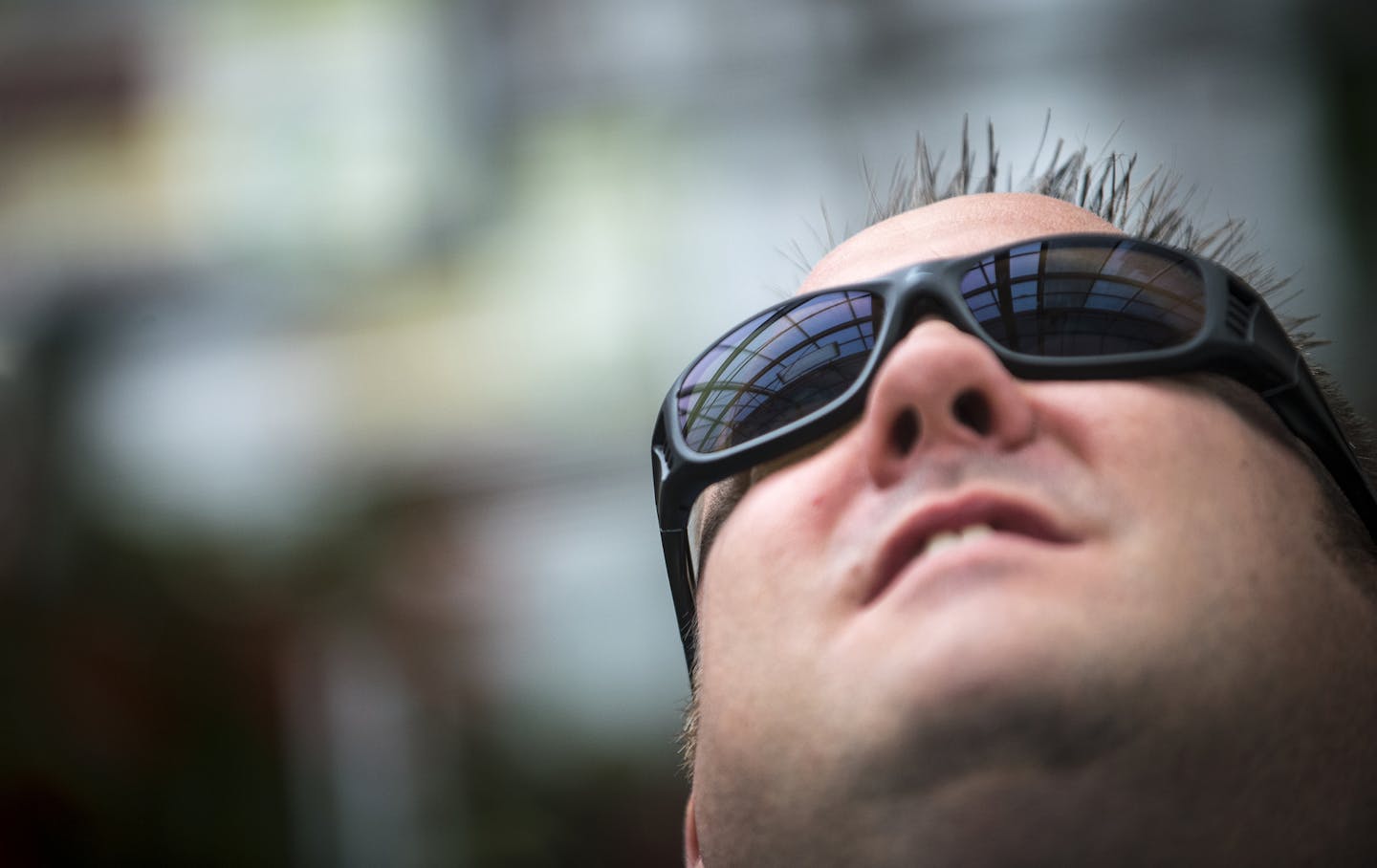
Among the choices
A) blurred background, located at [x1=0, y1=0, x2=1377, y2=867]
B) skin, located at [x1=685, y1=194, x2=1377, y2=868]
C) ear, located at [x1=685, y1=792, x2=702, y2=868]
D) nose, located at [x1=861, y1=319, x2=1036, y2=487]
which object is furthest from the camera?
blurred background, located at [x1=0, y1=0, x2=1377, y2=867]

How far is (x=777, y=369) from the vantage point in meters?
0.82

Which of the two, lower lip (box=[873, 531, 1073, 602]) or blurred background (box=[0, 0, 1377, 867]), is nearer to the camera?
lower lip (box=[873, 531, 1073, 602])

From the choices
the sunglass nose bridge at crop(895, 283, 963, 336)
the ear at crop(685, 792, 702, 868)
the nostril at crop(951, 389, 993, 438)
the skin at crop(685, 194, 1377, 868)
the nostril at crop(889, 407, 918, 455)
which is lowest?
the ear at crop(685, 792, 702, 868)

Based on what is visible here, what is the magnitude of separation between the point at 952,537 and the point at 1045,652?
0.32 feet

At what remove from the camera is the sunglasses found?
2.34 feet

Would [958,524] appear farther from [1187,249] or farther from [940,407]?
[1187,249]

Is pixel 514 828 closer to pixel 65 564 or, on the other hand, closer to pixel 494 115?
pixel 65 564

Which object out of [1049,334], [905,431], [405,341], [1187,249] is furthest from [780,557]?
[405,341]

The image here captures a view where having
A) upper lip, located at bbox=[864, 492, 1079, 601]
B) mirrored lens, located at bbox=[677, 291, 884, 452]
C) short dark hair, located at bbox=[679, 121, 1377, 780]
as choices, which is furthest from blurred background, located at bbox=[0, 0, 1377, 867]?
upper lip, located at bbox=[864, 492, 1079, 601]

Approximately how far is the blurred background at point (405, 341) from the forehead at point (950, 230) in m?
0.77

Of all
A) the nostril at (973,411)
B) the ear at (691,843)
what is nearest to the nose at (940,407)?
the nostril at (973,411)

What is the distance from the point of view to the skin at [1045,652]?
1.81ft

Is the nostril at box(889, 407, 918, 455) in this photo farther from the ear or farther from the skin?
the ear

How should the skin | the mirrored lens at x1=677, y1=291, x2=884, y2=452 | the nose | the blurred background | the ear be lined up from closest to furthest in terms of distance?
the skin
the nose
the mirrored lens at x1=677, y1=291, x2=884, y2=452
the ear
the blurred background
